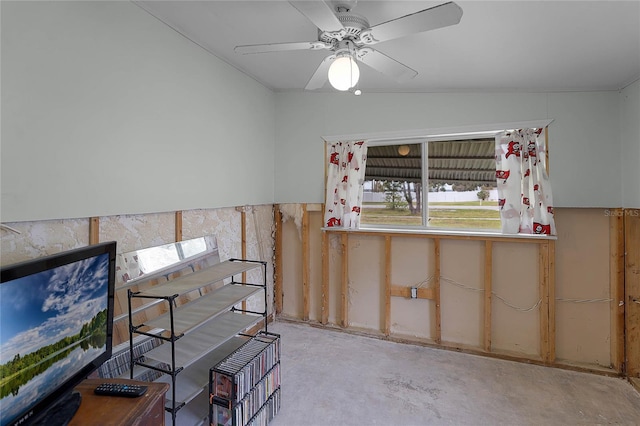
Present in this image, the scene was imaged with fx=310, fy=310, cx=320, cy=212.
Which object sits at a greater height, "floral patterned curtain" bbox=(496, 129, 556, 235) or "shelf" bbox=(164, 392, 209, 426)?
"floral patterned curtain" bbox=(496, 129, 556, 235)

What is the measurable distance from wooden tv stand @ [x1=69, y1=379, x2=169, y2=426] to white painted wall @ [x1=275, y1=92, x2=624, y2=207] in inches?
93.2

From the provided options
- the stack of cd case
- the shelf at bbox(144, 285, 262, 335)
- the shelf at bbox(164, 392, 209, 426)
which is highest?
the shelf at bbox(144, 285, 262, 335)

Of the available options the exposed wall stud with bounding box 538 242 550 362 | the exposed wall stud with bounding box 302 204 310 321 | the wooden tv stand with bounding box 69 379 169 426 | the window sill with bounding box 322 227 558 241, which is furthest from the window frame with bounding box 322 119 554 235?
the wooden tv stand with bounding box 69 379 169 426

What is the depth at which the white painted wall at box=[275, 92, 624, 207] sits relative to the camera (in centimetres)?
250

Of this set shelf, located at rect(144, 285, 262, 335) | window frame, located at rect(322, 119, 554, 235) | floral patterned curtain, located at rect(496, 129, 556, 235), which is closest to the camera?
shelf, located at rect(144, 285, 262, 335)

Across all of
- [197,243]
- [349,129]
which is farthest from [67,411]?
[349,129]

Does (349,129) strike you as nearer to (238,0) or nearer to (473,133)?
(473,133)

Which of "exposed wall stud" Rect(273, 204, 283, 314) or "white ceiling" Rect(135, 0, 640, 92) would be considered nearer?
"white ceiling" Rect(135, 0, 640, 92)

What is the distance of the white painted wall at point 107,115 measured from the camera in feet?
4.54

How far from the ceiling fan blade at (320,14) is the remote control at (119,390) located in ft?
5.54

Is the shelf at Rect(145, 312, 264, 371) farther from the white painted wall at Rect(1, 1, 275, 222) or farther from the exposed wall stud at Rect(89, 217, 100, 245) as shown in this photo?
the white painted wall at Rect(1, 1, 275, 222)

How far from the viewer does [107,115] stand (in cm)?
174

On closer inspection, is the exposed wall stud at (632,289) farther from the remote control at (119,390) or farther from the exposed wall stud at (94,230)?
the exposed wall stud at (94,230)

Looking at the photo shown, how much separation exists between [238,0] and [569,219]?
2972 mm
